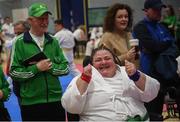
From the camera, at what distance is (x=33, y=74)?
3070 mm

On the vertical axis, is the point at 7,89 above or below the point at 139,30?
below

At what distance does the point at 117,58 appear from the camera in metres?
3.20

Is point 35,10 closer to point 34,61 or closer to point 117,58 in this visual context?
point 34,61

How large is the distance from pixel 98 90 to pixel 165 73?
99 cm

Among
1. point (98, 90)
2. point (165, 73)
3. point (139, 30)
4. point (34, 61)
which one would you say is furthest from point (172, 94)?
point (34, 61)

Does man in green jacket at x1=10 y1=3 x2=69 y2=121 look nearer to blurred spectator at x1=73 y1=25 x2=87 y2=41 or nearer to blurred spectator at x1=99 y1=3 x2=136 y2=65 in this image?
blurred spectator at x1=99 y1=3 x2=136 y2=65

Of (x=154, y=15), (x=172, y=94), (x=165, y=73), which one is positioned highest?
(x=154, y=15)

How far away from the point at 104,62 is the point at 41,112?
681mm

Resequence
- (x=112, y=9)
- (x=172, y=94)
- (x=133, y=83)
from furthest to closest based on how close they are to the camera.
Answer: (x=172, y=94) < (x=112, y=9) < (x=133, y=83)

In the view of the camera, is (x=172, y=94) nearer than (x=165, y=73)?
No

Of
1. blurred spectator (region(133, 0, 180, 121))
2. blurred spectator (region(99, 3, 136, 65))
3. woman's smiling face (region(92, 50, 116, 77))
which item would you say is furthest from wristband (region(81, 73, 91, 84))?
blurred spectator (region(133, 0, 180, 121))

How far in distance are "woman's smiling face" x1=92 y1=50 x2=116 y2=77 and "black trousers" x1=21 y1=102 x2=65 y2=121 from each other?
0.52 m

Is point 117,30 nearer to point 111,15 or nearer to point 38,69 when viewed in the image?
point 111,15

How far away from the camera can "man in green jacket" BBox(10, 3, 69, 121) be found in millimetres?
3096
